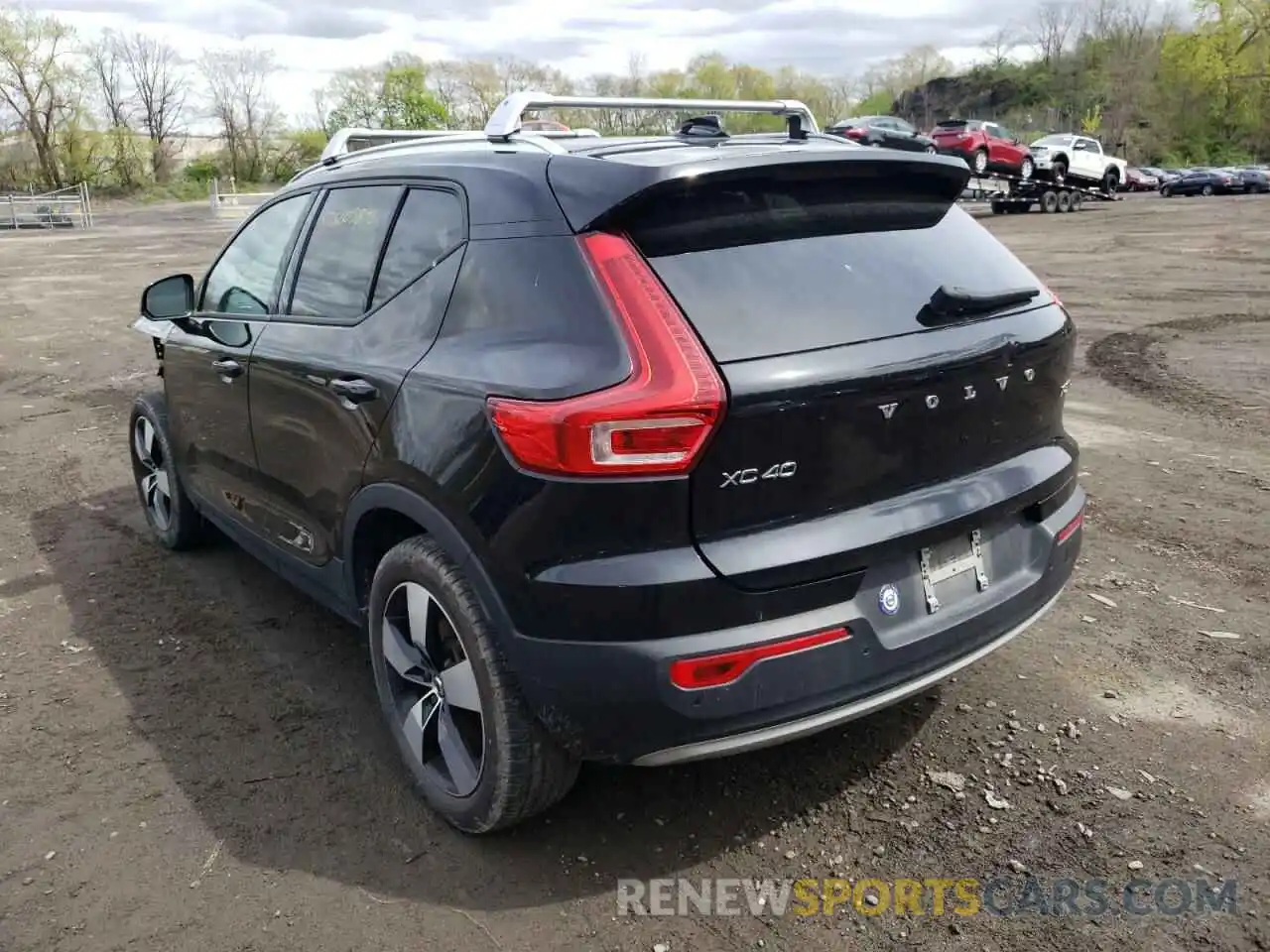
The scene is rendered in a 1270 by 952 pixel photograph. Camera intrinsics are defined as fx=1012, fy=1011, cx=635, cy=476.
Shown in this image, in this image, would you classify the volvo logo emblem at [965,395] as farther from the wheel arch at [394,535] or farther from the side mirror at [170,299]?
the side mirror at [170,299]

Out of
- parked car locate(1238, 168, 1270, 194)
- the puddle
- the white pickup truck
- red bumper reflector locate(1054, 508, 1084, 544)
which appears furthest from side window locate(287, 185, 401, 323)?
parked car locate(1238, 168, 1270, 194)

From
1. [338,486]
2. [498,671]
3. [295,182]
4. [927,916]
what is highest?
[295,182]

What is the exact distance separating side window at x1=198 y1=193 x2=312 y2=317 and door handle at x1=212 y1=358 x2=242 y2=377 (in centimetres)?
20

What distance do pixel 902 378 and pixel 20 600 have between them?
4061mm

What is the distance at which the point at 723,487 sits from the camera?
92.1 inches

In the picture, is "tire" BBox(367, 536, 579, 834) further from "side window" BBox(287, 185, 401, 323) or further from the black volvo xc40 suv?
"side window" BBox(287, 185, 401, 323)

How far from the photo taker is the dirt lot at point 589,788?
99.8 inches

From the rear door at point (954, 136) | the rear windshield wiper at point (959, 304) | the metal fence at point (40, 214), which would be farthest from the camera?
the metal fence at point (40, 214)

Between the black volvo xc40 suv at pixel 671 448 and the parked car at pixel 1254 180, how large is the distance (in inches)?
2356

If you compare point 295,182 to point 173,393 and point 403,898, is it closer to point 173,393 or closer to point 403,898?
point 173,393

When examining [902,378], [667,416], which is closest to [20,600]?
[667,416]

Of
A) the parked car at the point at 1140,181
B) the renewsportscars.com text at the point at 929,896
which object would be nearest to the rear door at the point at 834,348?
the renewsportscars.com text at the point at 929,896

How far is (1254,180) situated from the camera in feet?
173

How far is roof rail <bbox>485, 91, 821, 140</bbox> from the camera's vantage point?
10.5 feet
